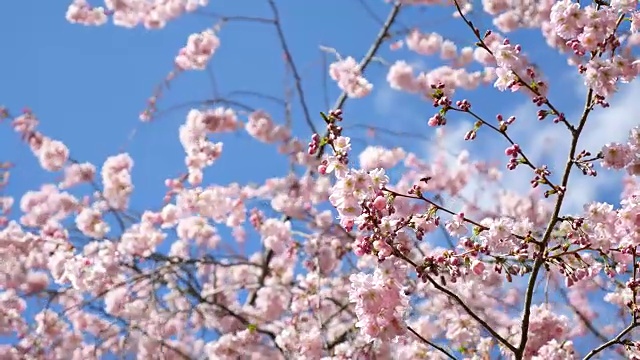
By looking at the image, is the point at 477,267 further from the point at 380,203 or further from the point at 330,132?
the point at 330,132

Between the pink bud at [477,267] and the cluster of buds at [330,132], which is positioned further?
the pink bud at [477,267]

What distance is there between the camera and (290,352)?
533 centimetres

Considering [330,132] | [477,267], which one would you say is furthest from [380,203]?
[477,267]

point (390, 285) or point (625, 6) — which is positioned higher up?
point (625, 6)

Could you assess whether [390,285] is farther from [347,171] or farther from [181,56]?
[181,56]

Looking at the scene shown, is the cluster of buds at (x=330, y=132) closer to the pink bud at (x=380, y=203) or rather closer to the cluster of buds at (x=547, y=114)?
the pink bud at (x=380, y=203)

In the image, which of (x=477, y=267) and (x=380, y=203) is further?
(x=477, y=267)

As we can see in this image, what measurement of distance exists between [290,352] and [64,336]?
8.86ft

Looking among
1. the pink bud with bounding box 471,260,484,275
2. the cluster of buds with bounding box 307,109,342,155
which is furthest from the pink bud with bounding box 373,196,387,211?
the pink bud with bounding box 471,260,484,275

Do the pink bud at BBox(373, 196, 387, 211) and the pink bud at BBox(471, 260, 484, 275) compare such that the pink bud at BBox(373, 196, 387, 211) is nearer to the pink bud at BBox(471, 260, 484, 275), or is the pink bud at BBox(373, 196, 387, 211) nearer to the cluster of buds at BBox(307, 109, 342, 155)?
the cluster of buds at BBox(307, 109, 342, 155)

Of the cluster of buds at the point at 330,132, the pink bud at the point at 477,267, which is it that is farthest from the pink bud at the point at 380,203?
the pink bud at the point at 477,267

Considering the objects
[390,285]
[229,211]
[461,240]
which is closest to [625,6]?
[461,240]

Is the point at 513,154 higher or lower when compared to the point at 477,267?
higher

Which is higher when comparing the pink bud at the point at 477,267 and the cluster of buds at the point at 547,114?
the cluster of buds at the point at 547,114
